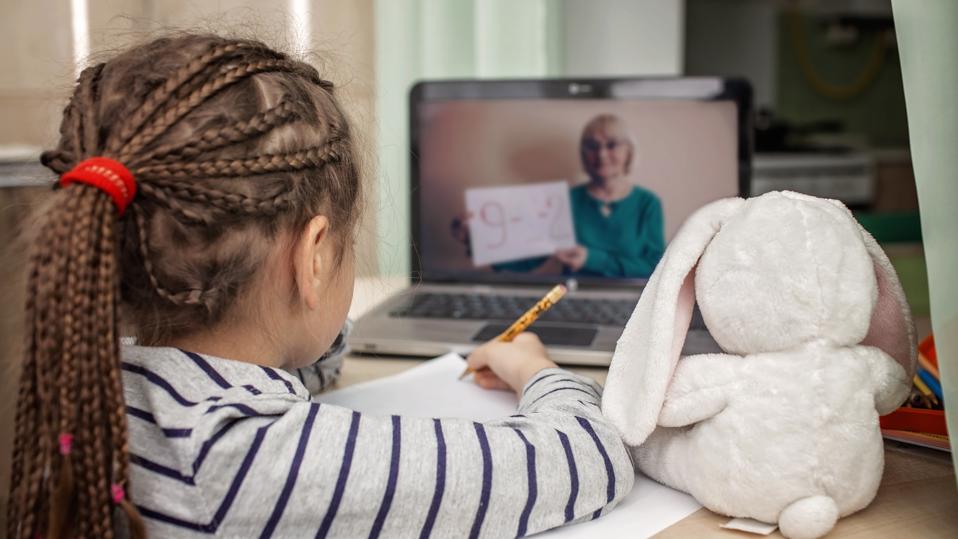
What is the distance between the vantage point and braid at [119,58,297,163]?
1.53ft

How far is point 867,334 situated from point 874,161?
3.08 meters

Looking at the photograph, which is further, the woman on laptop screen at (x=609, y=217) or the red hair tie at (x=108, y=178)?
the woman on laptop screen at (x=609, y=217)

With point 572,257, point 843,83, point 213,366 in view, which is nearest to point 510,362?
point 213,366

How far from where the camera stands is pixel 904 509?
1.71ft

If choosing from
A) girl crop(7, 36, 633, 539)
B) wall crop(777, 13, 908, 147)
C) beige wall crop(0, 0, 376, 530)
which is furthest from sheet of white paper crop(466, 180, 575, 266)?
wall crop(777, 13, 908, 147)

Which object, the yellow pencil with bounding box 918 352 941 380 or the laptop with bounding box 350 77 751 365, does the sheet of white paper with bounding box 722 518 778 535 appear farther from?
the laptop with bounding box 350 77 751 365

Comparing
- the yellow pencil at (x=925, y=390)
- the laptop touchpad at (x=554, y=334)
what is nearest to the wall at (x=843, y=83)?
the laptop touchpad at (x=554, y=334)

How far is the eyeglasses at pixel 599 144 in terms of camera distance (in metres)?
1.08

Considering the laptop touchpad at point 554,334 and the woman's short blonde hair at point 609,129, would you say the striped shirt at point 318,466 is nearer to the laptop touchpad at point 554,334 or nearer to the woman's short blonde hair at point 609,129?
the laptop touchpad at point 554,334

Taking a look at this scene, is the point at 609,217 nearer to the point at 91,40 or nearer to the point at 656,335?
the point at 656,335

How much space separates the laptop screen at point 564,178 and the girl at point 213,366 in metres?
0.54

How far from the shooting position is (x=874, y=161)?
3.29 metres

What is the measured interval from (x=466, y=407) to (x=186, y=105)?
0.34m

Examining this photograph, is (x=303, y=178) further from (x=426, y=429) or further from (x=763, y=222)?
(x=763, y=222)
